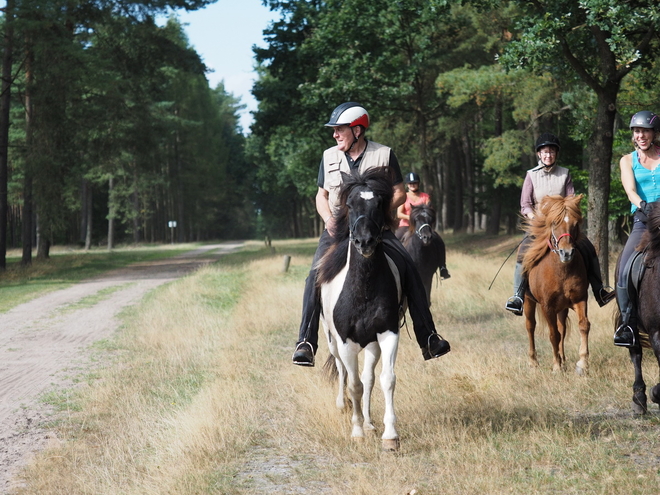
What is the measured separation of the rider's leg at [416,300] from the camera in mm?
6465

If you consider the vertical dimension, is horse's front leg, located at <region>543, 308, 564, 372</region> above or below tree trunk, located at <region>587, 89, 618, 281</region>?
below

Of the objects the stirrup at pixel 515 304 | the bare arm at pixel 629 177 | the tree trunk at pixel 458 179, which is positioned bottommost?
the stirrup at pixel 515 304

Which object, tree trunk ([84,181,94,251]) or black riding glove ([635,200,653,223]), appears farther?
tree trunk ([84,181,94,251])

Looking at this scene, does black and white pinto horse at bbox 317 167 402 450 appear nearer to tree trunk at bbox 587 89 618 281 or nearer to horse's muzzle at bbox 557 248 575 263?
horse's muzzle at bbox 557 248 575 263

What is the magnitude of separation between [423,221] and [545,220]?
10.4 feet

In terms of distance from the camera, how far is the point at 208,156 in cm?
7794

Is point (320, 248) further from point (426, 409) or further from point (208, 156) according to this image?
point (208, 156)

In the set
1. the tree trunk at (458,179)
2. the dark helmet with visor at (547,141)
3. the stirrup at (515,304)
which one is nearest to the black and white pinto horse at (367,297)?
the stirrup at (515,304)

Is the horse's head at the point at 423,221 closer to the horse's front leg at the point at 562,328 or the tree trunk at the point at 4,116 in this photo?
the horse's front leg at the point at 562,328

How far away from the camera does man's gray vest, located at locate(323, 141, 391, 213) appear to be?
669 centimetres

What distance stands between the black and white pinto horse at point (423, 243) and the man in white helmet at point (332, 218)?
5.07m

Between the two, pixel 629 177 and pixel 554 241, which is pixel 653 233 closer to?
pixel 629 177

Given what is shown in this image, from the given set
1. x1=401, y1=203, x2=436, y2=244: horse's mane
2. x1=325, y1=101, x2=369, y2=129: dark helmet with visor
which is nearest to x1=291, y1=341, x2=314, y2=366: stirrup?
x1=325, y1=101, x2=369, y2=129: dark helmet with visor

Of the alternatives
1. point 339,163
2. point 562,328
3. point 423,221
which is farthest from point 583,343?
point 339,163
